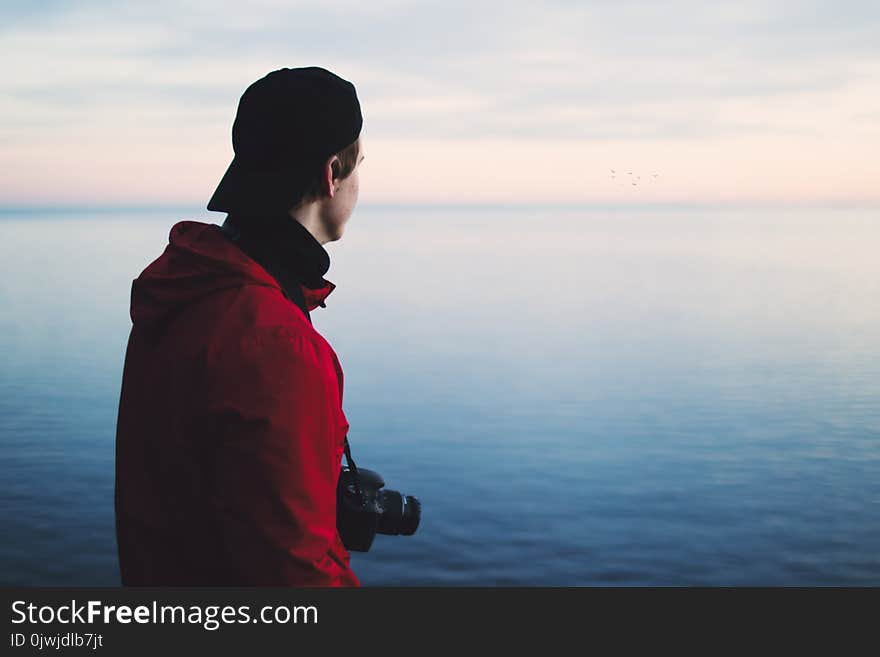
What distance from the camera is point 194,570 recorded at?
1651mm

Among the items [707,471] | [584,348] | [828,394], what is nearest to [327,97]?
[707,471]

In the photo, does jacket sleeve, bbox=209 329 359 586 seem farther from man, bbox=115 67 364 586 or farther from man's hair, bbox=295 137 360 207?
man's hair, bbox=295 137 360 207

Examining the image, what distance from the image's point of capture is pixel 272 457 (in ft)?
4.98

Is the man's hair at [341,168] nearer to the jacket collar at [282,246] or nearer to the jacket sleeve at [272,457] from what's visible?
the jacket collar at [282,246]

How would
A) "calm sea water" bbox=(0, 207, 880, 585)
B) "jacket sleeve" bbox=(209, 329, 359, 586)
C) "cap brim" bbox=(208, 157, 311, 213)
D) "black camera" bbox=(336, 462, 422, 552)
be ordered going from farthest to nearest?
"calm sea water" bbox=(0, 207, 880, 585)
"black camera" bbox=(336, 462, 422, 552)
"cap brim" bbox=(208, 157, 311, 213)
"jacket sleeve" bbox=(209, 329, 359, 586)

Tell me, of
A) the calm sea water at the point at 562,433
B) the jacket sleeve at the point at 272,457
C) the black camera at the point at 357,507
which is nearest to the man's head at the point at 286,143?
the jacket sleeve at the point at 272,457

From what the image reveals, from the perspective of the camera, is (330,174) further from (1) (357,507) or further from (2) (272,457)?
(1) (357,507)

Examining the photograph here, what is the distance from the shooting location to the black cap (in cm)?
178

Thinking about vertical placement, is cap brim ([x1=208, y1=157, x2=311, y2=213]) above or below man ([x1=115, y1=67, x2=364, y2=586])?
above

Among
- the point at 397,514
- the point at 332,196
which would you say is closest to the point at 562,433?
the point at 397,514

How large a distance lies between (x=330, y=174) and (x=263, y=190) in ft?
0.46

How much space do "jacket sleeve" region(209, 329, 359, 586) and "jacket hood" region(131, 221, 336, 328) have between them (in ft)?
0.47

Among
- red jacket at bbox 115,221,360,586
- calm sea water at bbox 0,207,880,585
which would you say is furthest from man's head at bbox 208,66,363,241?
calm sea water at bbox 0,207,880,585

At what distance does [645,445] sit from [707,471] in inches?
45.3
